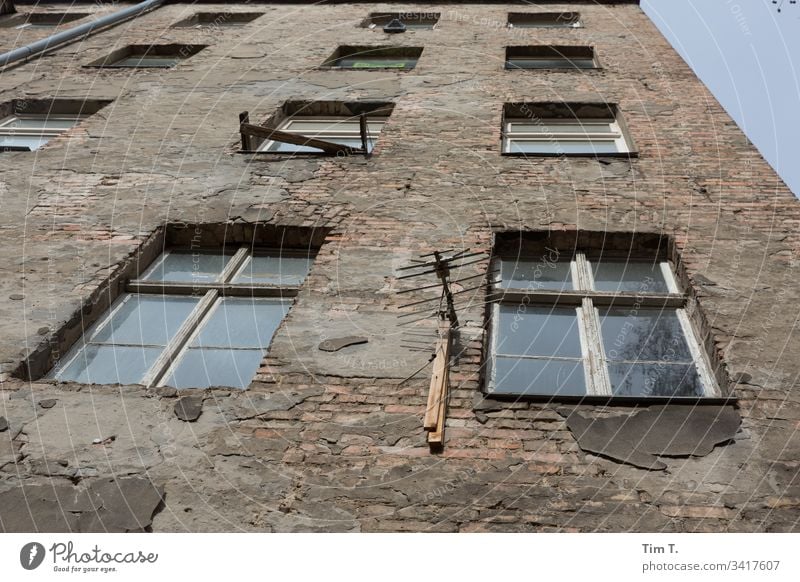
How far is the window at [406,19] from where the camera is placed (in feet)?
38.2

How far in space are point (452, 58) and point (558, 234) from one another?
4575mm

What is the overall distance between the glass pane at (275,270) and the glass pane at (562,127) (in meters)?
3.31

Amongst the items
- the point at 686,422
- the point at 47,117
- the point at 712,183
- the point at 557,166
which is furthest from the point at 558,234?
the point at 47,117

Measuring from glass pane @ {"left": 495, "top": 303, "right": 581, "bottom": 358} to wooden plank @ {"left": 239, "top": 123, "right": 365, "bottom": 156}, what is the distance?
2.62 metres

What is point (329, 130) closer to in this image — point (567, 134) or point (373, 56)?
point (567, 134)

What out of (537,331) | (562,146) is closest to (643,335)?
(537,331)

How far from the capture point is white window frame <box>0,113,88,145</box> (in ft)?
27.6

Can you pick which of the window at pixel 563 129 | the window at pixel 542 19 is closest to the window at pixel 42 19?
the window at pixel 542 19

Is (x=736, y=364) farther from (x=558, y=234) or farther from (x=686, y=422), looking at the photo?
(x=558, y=234)

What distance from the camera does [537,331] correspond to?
16.3ft

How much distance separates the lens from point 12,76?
374 inches

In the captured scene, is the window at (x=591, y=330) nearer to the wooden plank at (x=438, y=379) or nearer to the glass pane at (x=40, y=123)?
the wooden plank at (x=438, y=379)

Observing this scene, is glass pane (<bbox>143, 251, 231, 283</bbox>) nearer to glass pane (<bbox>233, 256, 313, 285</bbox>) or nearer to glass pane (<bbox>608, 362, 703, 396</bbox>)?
glass pane (<bbox>233, 256, 313, 285</bbox>)

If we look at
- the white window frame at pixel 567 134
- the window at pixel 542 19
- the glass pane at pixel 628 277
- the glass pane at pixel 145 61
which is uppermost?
the window at pixel 542 19
